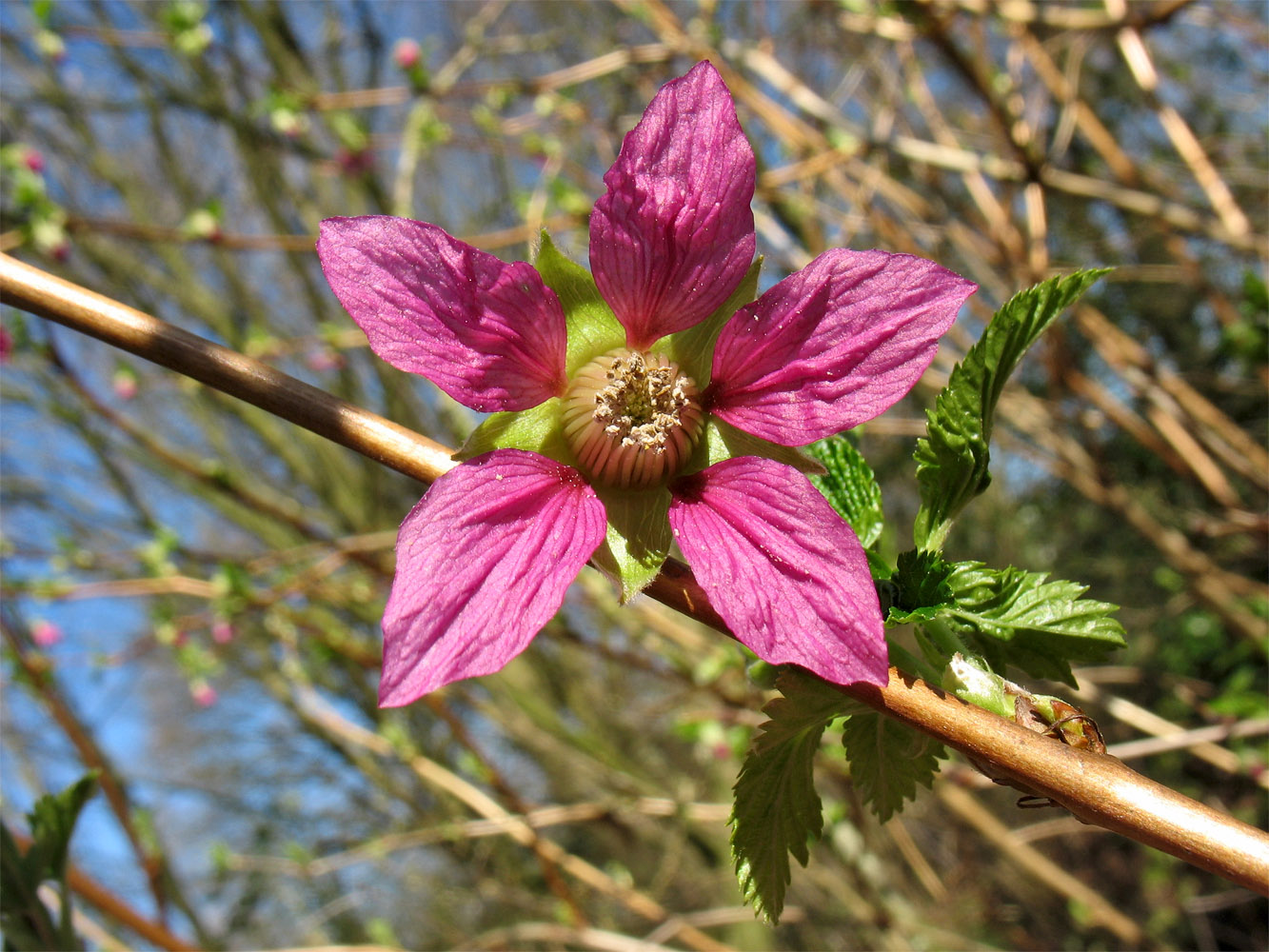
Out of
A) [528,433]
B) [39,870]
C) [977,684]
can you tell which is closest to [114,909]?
[39,870]

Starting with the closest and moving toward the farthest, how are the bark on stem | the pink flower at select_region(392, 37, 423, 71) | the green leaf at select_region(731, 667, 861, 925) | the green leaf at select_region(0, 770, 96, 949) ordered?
the bark on stem
the green leaf at select_region(731, 667, 861, 925)
the green leaf at select_region(0, 770, 96, 949)
the pink flower at select_region(392, 37, 423, 71)

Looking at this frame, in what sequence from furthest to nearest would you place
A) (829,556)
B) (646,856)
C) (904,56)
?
(646,856), (904,56), (829,556)

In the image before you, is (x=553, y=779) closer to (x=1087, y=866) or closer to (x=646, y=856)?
(x=646, y=856)

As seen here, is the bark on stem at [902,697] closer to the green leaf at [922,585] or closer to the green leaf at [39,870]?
the green leaf at [922,585]

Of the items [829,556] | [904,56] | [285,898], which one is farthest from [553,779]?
[829,556]

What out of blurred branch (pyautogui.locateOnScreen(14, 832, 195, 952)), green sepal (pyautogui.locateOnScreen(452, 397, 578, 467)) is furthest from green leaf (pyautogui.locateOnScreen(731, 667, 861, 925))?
blurred branch (pyautogui.locateOnScreen(14, 832, 195, 952))

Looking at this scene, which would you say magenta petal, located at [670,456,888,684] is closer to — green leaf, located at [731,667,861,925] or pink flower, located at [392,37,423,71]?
green leaf, located at [731,667,861,925]
